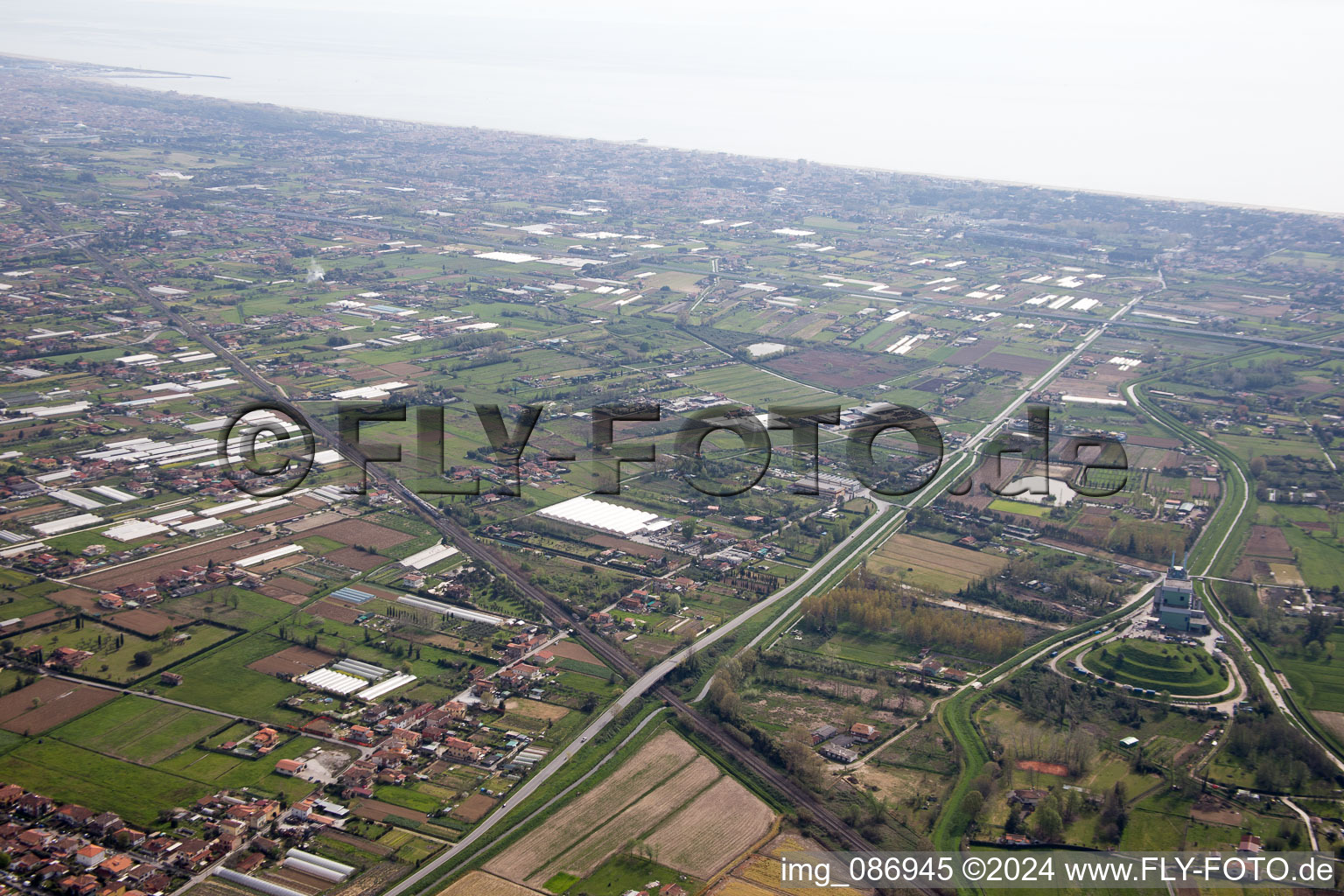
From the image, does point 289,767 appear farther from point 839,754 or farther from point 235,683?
point 839,754

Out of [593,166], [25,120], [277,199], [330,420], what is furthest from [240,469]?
[25,120]

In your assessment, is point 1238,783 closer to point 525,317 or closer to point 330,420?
point 330,420

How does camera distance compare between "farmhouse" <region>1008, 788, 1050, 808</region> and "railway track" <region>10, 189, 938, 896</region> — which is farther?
"farmhouse" <region>1008, 788, 1050, 808</region>

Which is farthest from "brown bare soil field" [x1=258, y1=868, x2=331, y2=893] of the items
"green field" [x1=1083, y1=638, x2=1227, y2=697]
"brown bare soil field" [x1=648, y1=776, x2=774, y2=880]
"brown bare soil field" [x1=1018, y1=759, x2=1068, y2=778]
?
"green field" [x1=1083, y1=638, x2=1227, y2=697]

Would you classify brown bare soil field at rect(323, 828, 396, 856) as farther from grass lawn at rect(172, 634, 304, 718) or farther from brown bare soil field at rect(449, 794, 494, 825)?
grass lawn at rect(172, 634, 304, 718)

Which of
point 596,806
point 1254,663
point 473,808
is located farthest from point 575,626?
point 1254,663
